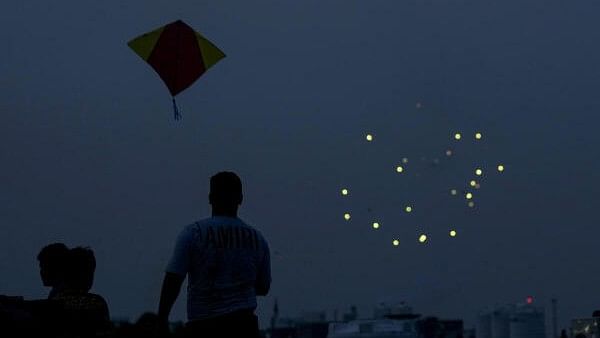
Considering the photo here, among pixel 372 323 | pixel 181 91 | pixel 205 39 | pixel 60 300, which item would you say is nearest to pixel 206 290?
pixel 60 300

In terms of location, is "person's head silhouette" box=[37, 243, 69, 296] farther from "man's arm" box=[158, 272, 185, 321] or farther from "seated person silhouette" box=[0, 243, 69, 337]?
"man's arm" box=[158, 272, 185, 321]

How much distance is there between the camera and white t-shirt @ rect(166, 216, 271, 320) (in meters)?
9.69

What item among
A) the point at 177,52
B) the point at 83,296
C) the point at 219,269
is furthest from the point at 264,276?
the point at 177,52

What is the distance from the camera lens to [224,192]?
392 inches

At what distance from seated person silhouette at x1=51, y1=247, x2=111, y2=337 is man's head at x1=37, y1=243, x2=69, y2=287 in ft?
0.24

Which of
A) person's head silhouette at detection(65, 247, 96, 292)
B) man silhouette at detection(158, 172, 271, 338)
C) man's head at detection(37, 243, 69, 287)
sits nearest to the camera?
man silhouette at detection(158, 172, 271, 338)

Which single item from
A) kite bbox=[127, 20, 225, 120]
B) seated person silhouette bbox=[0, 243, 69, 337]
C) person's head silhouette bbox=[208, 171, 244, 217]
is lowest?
seated person silhouette bbox=[0, 243, 69, 337]

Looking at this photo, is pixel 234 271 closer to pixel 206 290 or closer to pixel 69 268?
pixel 206 290

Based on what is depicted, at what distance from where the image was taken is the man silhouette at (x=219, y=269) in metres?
9.66

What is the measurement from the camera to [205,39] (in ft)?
58.3

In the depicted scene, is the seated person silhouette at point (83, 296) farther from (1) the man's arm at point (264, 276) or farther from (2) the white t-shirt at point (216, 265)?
(1) the man's arm at point (264, 276)

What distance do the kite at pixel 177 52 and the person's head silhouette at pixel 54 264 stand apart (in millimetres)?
7128

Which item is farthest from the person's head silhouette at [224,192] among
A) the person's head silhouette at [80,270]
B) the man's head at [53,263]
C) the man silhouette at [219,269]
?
the man's head at [53,263]

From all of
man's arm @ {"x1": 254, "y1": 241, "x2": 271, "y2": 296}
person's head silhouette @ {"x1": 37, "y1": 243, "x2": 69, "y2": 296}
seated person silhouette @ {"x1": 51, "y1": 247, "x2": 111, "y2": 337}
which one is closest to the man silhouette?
man's arm @ {"x1": 254, "y1": 241, "x2": 271, "y2": 296}
